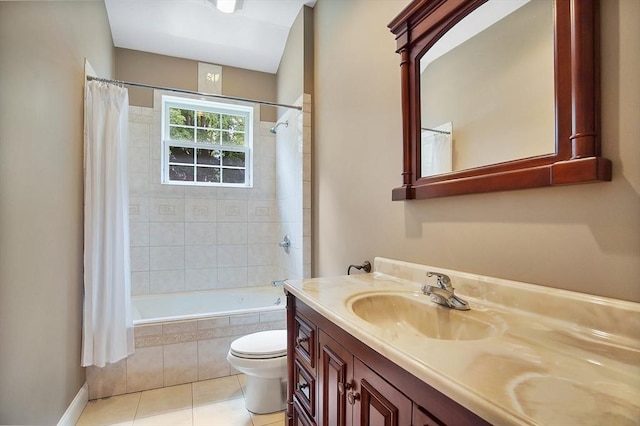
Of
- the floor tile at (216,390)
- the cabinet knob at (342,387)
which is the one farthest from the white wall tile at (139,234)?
the cabinet knob at (342,387)

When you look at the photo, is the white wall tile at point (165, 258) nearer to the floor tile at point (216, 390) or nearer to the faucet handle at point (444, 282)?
the floor tile at point (216, 390)

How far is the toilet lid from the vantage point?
1823mm

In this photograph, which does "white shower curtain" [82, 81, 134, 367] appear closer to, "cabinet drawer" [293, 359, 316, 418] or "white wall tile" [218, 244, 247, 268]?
"white wall tile" [218, 244, 247, 268]

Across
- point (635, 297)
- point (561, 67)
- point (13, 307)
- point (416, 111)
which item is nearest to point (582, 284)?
point (635, 297)

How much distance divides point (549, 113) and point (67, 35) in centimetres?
230

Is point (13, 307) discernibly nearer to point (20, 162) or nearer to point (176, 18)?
point (20, 162)

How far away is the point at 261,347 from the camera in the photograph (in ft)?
6.18

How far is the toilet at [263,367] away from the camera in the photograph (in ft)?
5.96

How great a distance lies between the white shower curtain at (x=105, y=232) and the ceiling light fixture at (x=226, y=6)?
3.33ft

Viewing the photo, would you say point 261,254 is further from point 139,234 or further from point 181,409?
point 181,409

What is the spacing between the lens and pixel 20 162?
1255 mm

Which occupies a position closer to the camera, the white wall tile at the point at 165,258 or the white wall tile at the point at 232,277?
the white wall tile at the point at 165,258

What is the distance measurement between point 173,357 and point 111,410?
429 mm

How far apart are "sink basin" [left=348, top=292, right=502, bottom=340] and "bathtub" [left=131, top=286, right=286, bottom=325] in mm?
1720
